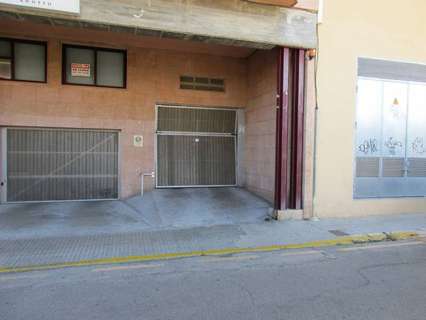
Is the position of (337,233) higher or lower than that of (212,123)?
lower

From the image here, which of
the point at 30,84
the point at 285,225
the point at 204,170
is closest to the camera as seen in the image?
the point at 285,225

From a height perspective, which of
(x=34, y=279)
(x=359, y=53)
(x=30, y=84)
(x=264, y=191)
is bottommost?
(x=34, y=279)

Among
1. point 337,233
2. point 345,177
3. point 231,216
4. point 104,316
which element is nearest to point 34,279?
point 104,316

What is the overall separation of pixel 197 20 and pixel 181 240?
15.3ft

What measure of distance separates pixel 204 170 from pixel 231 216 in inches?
117

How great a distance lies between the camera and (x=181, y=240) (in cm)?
657

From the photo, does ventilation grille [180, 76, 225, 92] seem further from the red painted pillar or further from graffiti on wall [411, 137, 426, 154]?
graffiti on wall [411, 137, 426, 154]

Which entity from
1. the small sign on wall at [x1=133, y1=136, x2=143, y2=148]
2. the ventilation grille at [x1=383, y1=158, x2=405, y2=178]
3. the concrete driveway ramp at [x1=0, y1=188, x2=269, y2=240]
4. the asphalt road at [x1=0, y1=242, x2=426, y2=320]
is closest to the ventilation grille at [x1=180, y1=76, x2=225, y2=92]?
the small sign on wall at [x1=133, y1=136, x2=143, y2=148]

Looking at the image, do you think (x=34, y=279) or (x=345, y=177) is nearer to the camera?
(x=34, y=279)

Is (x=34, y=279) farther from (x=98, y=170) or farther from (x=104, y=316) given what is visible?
(x=98, y=170)

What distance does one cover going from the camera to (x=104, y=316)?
3664 millimetres

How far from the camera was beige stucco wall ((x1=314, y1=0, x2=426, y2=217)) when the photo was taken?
336 inches

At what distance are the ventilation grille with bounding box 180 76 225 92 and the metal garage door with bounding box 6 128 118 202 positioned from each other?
270 cm

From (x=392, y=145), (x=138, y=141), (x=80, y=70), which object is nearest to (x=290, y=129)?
(x=392, y=145)
